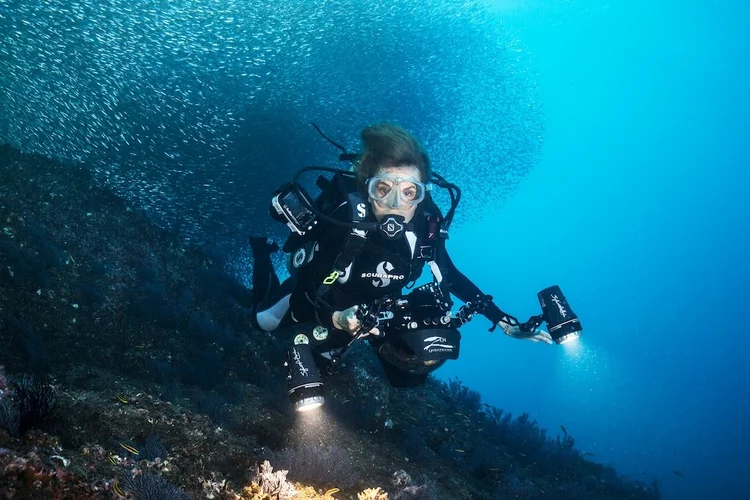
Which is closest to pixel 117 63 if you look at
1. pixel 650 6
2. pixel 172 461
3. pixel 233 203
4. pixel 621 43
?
pixel 233 203

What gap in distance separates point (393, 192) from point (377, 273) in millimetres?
884

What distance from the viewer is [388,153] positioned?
4.43 metres

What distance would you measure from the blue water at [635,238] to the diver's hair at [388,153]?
3913cm

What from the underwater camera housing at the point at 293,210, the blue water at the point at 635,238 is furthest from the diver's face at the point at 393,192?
the blue water at the point at 635,238

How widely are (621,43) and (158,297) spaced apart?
3140 inches

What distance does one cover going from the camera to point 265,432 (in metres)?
5.05

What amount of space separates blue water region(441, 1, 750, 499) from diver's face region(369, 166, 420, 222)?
3955 centimetres

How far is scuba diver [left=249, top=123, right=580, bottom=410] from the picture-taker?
141 inches

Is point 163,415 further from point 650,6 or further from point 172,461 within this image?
point 650,6

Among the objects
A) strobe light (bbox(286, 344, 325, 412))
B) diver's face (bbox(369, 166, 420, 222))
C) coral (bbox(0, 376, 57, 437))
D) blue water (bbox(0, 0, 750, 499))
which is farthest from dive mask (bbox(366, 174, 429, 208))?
coral (bbox(0, 376, 57, 437))

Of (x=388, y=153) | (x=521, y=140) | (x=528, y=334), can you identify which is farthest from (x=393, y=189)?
(x=521, y=140)

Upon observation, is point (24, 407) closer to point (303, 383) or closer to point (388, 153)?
point (303, 383)

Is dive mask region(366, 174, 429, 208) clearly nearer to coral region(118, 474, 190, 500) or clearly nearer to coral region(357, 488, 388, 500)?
coral region(357, 488, 388, 500)

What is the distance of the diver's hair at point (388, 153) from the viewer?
4.42 metres
